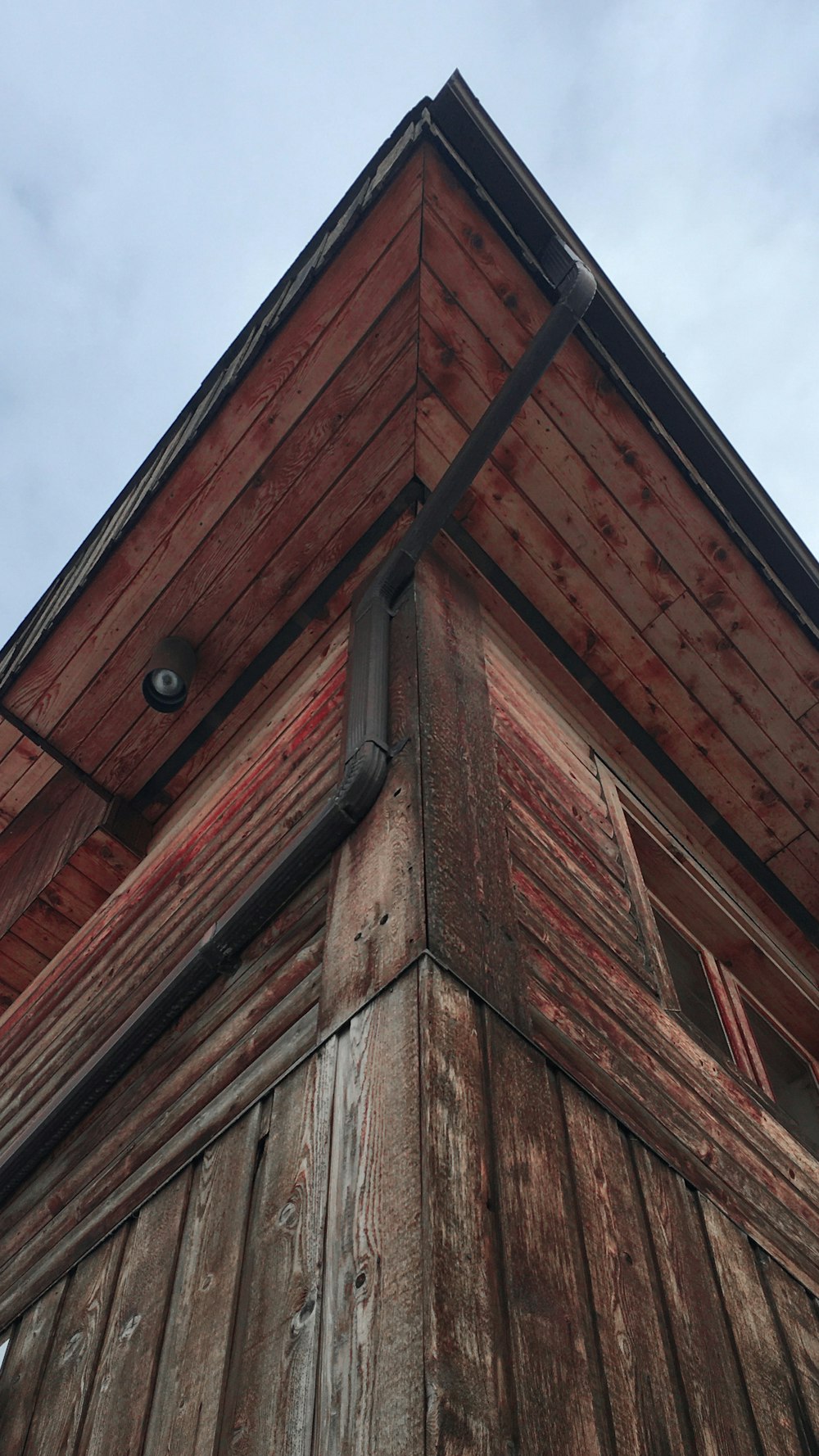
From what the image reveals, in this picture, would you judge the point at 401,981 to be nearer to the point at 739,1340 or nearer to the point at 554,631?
the point at 739,1340

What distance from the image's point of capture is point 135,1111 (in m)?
2.52

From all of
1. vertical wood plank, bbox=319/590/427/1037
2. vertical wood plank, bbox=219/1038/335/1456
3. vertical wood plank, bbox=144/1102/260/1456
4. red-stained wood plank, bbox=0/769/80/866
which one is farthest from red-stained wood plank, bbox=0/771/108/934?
vertical wood plank, bbox=219/1038/335/1456

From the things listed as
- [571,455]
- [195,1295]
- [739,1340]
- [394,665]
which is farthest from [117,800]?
[739,1340]

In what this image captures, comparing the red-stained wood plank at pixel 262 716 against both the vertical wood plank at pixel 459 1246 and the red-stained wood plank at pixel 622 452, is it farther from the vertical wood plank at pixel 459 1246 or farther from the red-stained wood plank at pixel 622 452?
the vertical wood plank at pixel 459 1246

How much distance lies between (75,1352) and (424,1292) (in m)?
1.06

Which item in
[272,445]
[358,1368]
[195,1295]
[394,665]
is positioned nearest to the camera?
[358,1368]

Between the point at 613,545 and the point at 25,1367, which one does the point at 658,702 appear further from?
the point at 25,1367

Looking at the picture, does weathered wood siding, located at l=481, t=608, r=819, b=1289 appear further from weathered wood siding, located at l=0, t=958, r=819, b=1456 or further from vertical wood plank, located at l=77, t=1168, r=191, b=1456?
vertical wood plank, located at l=77, t=1168, r=191, b=1456

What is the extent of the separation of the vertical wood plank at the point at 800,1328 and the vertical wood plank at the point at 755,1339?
1.4 inches

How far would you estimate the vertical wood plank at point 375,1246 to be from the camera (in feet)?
4.06

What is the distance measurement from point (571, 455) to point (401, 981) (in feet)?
7.82

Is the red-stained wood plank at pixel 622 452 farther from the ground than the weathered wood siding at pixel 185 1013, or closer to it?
farther from the ground

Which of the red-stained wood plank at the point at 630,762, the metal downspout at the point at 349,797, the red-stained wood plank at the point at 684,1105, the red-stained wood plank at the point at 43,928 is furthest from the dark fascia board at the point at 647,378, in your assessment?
the red-stained wood plank at the point at 43,928

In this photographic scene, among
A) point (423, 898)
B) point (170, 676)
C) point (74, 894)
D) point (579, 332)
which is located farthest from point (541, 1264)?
point (74, 894)
